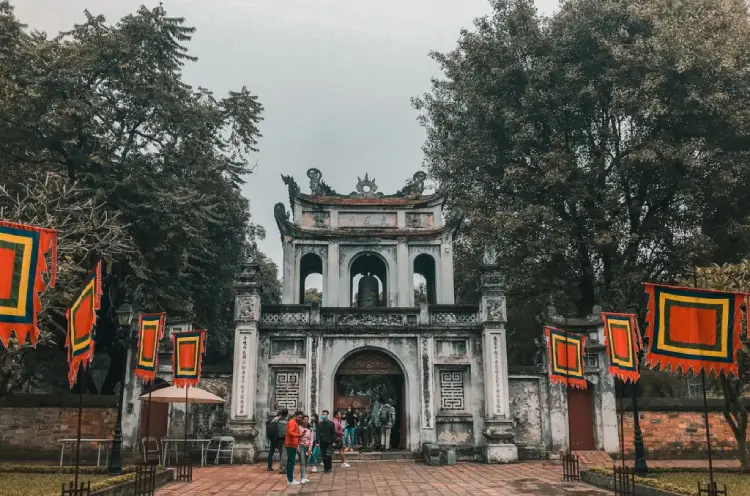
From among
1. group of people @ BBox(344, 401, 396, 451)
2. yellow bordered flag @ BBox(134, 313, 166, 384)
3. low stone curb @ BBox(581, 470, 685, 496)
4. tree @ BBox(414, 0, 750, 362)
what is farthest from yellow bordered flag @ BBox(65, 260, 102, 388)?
tree @ BBox(414, 0, 750, 362)

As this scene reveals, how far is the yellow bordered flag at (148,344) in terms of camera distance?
14.8 m

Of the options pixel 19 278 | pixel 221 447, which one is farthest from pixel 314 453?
pixel 19 278

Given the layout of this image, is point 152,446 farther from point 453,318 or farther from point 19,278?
point 19,278

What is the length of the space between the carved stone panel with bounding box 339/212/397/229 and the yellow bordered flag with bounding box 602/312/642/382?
35.2 feet

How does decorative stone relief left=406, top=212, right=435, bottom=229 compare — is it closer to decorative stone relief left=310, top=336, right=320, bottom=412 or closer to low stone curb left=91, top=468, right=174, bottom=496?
decorative stone relief left=310, top=336, right=320, bottom=412

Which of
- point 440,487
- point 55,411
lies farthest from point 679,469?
point 55,411

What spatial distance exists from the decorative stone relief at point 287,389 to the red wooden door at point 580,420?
854 centimetres

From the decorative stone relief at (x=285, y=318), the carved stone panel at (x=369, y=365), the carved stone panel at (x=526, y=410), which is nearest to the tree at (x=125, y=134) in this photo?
the decorative stone relief at (x=285, y=318)

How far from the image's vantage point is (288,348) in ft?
67.9

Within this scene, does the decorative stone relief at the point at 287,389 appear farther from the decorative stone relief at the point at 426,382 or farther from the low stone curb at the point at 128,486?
the low stone curb at the point at 128,486

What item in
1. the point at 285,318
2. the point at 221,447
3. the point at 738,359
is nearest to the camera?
the point at 738,359

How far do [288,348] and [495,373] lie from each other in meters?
6.57

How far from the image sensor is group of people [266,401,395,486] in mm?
13617

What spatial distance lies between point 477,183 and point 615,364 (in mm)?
14124
